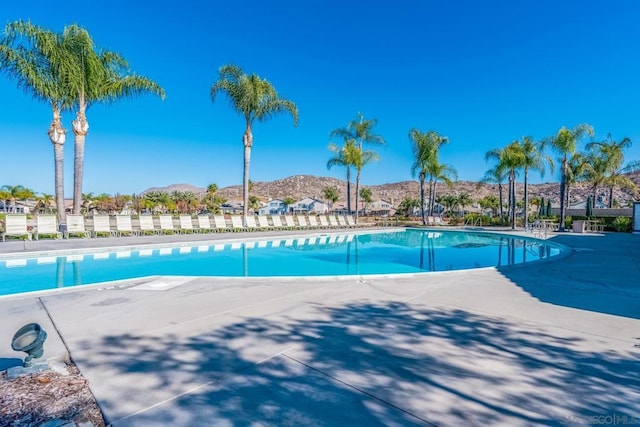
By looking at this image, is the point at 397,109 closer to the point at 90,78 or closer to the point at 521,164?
the point at 521,164

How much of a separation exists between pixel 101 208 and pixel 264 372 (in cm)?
6602

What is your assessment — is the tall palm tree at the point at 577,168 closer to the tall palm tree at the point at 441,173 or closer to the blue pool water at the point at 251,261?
the tall palm tree at the point at 441,173

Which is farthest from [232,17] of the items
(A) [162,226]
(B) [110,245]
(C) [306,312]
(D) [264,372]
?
(D) [264,372]

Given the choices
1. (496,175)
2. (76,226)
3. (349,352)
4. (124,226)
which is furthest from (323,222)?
(349,352)

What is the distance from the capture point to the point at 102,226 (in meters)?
14.4

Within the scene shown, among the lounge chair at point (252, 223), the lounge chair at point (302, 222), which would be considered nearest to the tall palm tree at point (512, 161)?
the lounge chair at point (302, 222)

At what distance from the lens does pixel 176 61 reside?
2275 cm

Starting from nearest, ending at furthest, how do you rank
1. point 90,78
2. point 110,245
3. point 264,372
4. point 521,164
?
1. point 264,372
2. point 110,245
3. point 90,78
4. point 521,164

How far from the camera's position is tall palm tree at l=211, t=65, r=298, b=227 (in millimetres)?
18594

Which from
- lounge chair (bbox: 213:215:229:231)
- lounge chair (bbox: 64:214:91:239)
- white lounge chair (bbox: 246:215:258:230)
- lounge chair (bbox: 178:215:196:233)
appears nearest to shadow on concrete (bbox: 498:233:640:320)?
white lounge chair (bbox: 246:215:258:230)

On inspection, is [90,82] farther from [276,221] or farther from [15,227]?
[276,221]

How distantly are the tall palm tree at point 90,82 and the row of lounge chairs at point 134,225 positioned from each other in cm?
138

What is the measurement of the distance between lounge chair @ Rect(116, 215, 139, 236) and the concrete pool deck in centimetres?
1073

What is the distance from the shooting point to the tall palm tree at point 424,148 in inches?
1008
